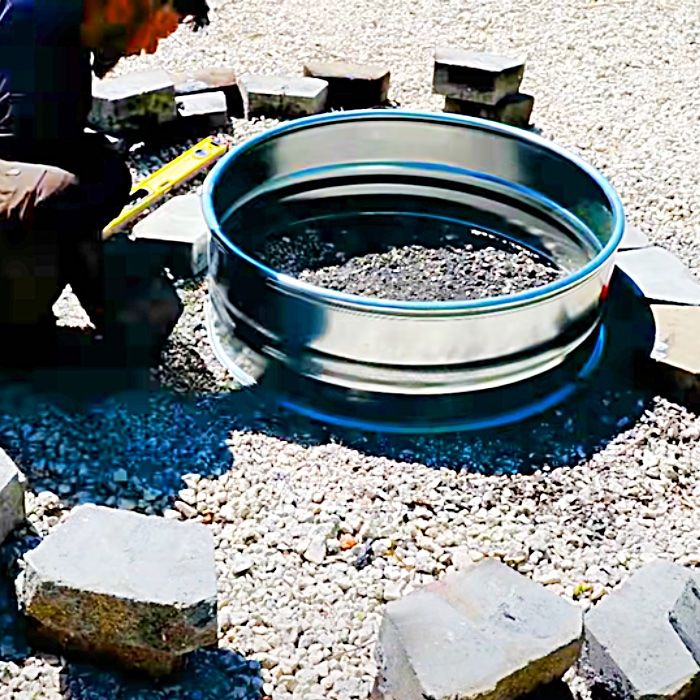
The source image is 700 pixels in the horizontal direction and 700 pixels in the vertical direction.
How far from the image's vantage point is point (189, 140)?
5727mm

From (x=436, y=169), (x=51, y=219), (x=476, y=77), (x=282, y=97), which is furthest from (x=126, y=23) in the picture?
(x=476, y=77)

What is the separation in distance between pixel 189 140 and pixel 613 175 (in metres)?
2.03

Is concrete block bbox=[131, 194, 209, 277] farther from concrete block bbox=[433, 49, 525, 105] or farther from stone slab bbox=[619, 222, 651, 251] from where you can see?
concrete block bbox=[433, 49, 525, 105]

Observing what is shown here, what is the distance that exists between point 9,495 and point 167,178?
2.31m

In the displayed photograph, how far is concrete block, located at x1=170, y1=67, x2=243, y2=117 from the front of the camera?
19.7 ft

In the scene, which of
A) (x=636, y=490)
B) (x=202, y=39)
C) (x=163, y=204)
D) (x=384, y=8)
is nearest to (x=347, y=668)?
(x=636, y=490)

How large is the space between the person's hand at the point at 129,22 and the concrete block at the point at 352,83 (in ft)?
8.59

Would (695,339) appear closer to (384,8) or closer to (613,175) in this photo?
(613,175)

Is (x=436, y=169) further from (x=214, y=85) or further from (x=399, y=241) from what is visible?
(x=214, y=85)

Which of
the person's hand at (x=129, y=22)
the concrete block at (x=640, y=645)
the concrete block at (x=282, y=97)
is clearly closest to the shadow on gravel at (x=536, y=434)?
the concrete block at (x=640, y=645)

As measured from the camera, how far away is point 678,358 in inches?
165

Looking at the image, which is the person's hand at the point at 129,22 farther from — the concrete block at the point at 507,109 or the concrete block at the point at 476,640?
the concrete block at the point at 507,109

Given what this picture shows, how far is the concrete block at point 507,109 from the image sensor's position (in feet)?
20.2

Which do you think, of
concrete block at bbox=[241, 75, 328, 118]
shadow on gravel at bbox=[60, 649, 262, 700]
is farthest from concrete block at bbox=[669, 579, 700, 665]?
concrete block at bbox=[241, 75, 328, 118]
